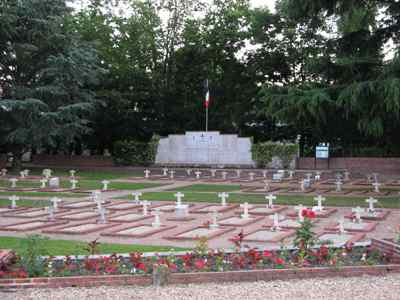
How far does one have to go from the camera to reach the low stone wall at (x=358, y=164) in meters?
37.4

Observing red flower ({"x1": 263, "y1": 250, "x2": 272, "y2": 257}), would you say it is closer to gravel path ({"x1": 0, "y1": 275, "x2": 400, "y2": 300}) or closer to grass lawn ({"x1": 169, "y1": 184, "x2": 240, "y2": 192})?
gravel path ({"x1": 0, "y1": 275, "x2": 400, "y2": 300})

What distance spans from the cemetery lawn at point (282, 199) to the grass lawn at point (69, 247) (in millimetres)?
9435

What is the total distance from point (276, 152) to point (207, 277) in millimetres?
31809

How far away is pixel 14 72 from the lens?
3928 centimetres

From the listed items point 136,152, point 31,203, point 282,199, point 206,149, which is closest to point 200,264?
point 31,203


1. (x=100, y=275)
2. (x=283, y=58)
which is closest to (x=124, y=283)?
(x=100, y=275)

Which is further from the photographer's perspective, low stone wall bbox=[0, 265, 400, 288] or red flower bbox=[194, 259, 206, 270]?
red flower bbox=[194, 259, 206, 270]

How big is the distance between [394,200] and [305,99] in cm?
500

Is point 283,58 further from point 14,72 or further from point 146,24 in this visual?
point 14,72

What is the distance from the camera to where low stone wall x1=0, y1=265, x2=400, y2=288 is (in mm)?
7461

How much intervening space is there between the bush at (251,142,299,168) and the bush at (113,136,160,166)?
8.33m

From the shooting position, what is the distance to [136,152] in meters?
43.1

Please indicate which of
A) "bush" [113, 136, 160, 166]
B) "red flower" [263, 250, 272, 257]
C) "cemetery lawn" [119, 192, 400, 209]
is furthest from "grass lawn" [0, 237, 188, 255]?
"bush" [113, 136, 160, 166]

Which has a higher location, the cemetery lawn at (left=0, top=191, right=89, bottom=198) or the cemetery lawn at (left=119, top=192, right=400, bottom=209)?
the cemetery lawn at (left=119, top=192, right=400, bottom=209)
